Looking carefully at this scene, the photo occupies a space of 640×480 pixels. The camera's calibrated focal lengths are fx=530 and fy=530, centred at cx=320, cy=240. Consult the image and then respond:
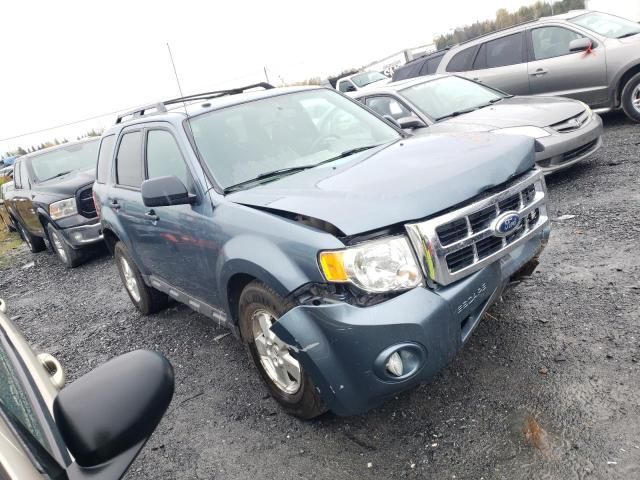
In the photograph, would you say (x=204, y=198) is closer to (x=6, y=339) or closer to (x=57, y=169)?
(x=6, y=339)

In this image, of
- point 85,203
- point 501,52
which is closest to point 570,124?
point 501,52

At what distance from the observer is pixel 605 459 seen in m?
2.28

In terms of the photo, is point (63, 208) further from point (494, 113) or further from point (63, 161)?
point (494, 113)

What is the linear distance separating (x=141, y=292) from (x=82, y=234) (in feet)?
10.7

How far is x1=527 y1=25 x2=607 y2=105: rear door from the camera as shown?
779 cm

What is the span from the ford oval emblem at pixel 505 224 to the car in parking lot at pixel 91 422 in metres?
1.85

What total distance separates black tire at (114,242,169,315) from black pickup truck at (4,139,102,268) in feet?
9.15

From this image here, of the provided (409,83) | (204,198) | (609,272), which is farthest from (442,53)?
(204,198)

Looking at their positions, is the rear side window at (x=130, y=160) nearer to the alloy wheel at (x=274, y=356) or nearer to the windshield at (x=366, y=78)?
the alloy wheel at (x=274, y=356)

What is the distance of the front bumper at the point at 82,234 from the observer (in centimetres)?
773

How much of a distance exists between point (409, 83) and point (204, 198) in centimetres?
481

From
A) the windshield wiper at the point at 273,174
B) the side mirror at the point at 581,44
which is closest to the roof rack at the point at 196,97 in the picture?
the windshield wiper at the point at 273,174

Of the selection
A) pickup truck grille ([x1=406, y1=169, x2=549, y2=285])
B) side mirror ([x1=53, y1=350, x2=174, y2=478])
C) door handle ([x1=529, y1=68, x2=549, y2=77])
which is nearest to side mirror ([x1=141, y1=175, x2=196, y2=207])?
pickup truck grille ([x1=406, y1=169, x2=549, y2=285])

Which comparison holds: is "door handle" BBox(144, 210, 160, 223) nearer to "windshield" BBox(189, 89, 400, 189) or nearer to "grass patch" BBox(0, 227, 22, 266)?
"windshield" BBox(189, 89, 400, 189)
